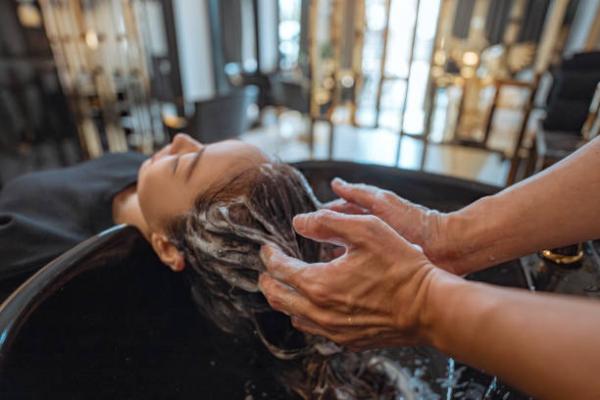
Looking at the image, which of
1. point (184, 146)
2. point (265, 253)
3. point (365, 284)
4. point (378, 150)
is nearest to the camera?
point (365, 284)

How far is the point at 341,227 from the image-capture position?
579 mm

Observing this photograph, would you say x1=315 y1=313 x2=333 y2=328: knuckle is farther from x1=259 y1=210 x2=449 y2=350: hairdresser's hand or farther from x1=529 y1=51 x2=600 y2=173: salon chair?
x1=529 y1=51 x2=600 y2=173: salon chair

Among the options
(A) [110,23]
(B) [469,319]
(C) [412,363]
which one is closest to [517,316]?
(B) [469,319]

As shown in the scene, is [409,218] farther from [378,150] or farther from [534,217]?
[378,150]

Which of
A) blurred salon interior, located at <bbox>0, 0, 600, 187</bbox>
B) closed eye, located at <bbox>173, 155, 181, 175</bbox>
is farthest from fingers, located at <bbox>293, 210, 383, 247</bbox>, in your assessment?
blurred salon interior, located at <bbox>0, 0, 600, 187</bbox>

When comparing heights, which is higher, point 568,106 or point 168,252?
point 568,106

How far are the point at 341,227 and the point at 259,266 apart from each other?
0.29m

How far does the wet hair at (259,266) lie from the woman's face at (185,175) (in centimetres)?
2

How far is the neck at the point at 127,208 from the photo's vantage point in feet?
3.94

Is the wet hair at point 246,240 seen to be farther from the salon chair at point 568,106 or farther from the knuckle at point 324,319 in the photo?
the salon chair at point 568,106

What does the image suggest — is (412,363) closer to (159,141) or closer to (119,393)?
(119,393)

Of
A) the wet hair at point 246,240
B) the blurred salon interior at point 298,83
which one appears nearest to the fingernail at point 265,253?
the wet hair at point 246,240

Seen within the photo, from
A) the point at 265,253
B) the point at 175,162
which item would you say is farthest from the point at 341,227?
the point at 175,162

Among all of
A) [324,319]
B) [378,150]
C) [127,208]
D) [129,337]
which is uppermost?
[324,319]
